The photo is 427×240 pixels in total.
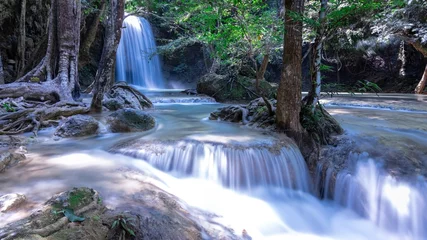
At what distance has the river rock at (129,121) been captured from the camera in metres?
6.17

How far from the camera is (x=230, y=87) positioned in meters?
13.9

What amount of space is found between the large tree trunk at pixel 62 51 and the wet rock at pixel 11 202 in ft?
19.1

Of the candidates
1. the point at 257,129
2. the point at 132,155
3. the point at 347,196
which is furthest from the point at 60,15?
the point at 347,196

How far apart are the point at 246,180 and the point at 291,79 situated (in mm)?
1972

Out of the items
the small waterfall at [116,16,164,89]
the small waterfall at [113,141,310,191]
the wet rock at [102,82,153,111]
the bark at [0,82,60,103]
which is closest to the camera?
the small waterfall at [113,141,310,191]

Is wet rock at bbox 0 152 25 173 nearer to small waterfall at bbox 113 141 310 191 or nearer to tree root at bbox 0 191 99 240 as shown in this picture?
small waterfall at bbox 113 141 310 191

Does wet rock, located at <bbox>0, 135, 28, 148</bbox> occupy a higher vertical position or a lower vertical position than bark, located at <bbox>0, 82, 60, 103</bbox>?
lower

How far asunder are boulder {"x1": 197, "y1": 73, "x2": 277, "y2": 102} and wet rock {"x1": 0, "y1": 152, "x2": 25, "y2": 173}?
9.98 m

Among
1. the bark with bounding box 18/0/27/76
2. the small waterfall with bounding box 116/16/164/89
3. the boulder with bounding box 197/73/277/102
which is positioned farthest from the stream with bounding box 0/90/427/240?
the small waterfall with bounding box 116/16/164/89

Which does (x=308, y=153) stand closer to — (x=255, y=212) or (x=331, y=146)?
(x=331, y=146)

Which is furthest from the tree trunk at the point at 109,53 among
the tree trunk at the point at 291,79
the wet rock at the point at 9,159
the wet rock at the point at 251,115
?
the tree trunk at the point at 291,79

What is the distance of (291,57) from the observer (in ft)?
16.3

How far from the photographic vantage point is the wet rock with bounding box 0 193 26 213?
7.52ft

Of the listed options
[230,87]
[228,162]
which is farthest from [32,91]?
[230,87]
